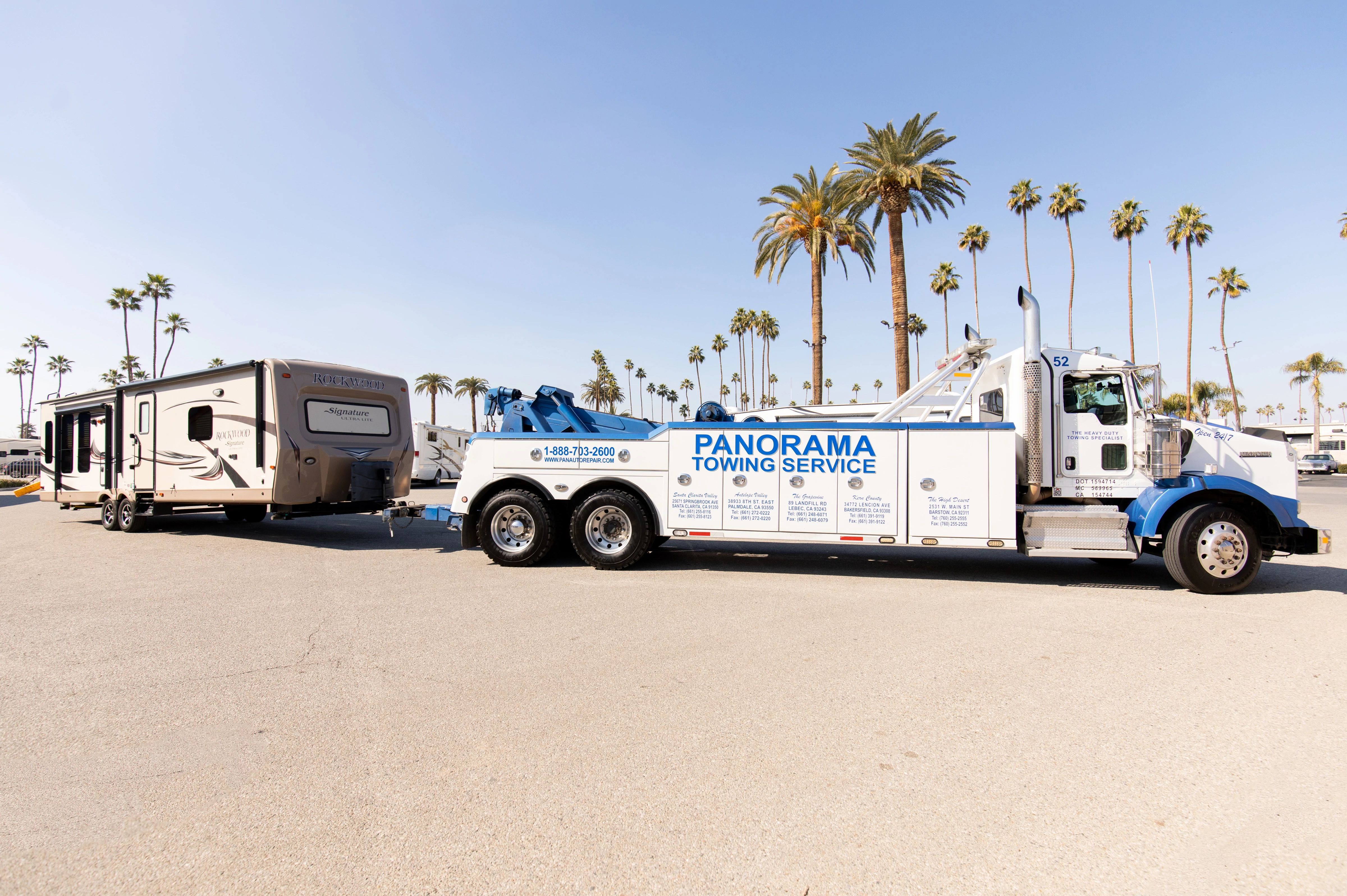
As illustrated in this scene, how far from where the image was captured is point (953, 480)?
302 inches

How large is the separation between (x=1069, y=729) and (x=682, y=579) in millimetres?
4869

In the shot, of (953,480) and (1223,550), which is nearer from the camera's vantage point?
(1223,550)

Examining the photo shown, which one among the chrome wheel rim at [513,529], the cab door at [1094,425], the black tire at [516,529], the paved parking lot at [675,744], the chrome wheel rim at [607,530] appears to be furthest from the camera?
the chrome wheel rim at [513,529]

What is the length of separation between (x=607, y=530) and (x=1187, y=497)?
6659 millimetres

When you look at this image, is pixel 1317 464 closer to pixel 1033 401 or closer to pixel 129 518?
pixel 1033 401

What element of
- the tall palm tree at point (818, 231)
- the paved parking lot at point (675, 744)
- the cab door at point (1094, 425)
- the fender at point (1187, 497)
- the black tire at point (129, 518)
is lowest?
the paved parking lot at point (675, 744)

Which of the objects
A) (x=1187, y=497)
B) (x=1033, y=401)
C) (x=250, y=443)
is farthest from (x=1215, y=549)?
(x=250, y=443)

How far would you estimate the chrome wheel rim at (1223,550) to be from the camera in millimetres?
7133

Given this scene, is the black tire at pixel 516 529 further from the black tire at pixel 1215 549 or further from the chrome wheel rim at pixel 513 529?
the black tire at pixel 1215 549

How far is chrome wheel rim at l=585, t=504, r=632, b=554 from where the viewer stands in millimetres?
8727

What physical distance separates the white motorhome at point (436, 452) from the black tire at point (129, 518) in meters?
13.5

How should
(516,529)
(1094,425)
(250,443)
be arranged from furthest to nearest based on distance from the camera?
(250,443) < (516,529) < (1094,425)

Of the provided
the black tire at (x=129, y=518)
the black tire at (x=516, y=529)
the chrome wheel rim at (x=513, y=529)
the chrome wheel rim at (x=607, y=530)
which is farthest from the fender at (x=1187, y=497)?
the black tire at (x=129, y=518)

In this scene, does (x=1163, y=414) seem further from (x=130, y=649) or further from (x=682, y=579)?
(x=130, y=649)
